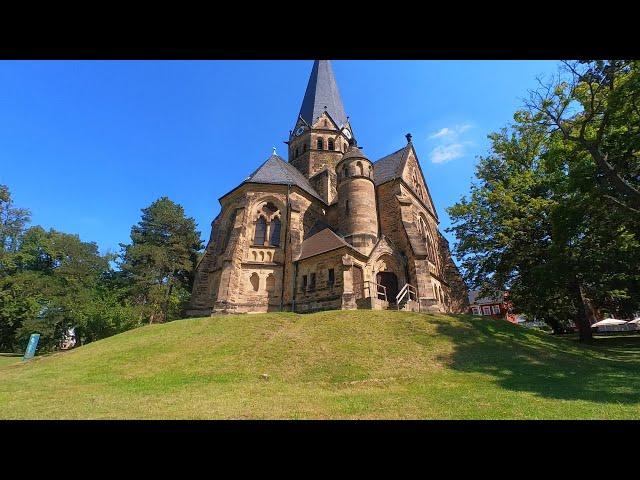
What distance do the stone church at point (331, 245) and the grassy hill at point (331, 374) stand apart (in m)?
4.59

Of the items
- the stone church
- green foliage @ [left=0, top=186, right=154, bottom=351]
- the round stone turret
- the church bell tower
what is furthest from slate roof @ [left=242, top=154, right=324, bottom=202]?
green foliage @ [left=0, top=186, right=154, bottom=351]

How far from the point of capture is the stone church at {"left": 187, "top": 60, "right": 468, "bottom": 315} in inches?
965

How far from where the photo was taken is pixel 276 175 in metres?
31.9

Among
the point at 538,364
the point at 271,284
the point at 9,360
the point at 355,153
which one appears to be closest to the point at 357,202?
the point at 355,153

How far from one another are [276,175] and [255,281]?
10.4m

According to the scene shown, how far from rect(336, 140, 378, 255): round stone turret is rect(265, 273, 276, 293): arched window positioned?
667 centimetres

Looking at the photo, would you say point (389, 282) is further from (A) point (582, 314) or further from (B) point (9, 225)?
(B) point (9, 225)

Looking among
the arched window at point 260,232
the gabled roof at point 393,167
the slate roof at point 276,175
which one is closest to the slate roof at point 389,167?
the gabled roof at point 393,167

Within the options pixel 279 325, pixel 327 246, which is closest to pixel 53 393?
pixel 279 325

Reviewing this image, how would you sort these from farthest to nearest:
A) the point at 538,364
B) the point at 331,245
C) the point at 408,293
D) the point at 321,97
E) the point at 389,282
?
A: 1. the point at 321,97
2. the point at 389,282
3. the point at 331,245
4. the point at 408,293
5. the point at 538,364

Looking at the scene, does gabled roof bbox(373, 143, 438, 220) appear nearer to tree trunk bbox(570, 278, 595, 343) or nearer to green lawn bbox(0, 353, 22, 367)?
tree trunk bbox(570, 278, 595, 343)

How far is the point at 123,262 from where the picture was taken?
127 ft
